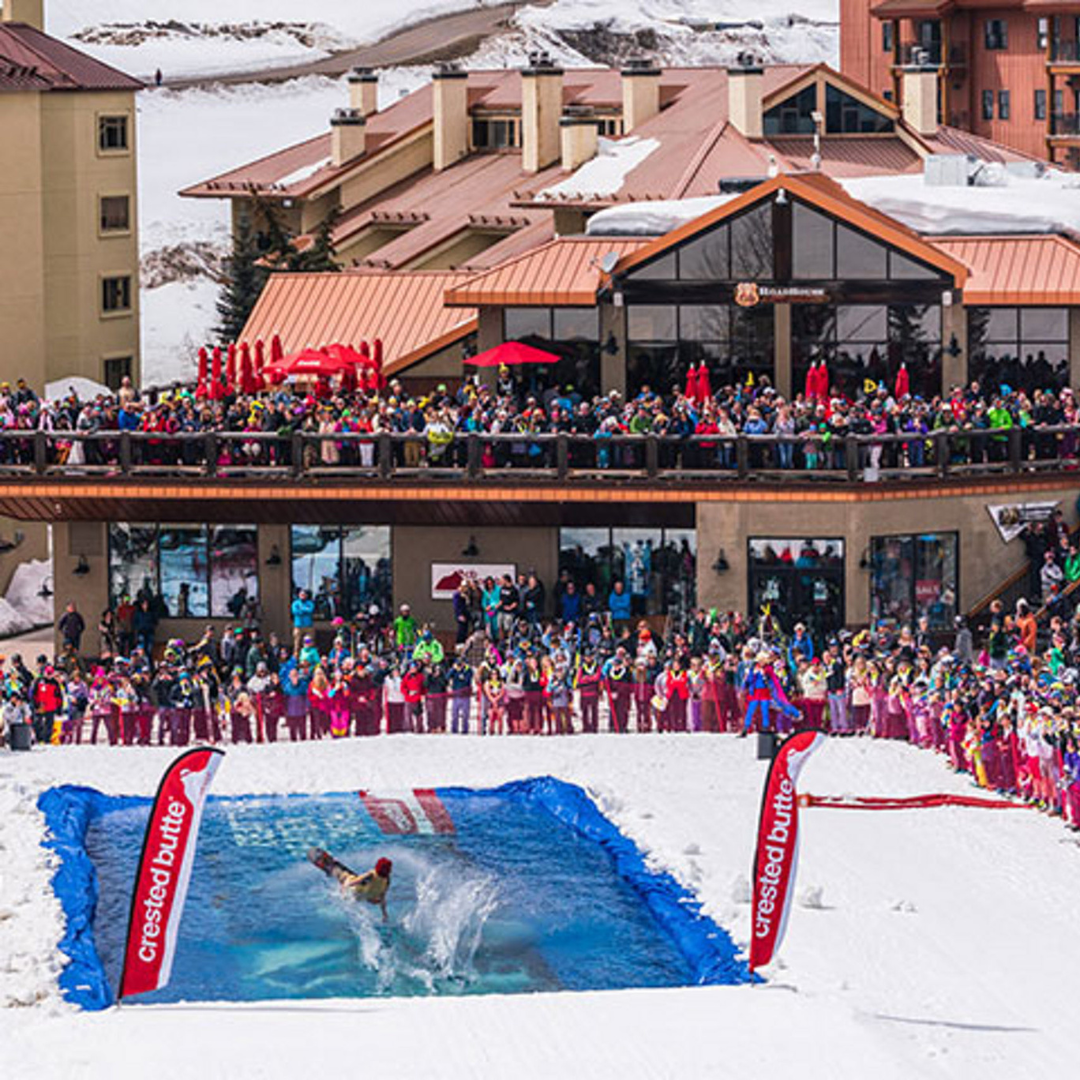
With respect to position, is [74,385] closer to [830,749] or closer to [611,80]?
[611,80]

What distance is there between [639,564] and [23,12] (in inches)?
1469

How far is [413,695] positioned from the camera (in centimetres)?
4625

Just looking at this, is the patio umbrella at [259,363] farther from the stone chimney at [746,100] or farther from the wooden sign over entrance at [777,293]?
the stone chimney at [746,100]

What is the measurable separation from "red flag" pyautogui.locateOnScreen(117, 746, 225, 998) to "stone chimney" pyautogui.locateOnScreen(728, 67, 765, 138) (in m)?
42.2

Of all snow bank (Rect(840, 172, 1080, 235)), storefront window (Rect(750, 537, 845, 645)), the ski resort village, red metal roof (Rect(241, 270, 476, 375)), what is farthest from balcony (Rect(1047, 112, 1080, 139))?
storefront window (Rect(750, 537, 845, 645))

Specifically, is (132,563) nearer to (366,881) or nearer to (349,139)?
(366,881)

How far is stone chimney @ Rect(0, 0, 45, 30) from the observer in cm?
8062

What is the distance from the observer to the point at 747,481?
50.0 meters

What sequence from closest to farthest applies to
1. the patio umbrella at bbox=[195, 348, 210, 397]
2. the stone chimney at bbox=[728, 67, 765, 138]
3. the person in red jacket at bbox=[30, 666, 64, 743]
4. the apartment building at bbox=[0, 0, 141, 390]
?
the person in red jacket at bbox=[30, 666, 64, 743] < the patio umbrella at bbox=[195, 348, 210, 397] < the stone chimney at bbox=[728, 67, 765, 138] < the apartment building at bbox=[0, 0, 141, 390]

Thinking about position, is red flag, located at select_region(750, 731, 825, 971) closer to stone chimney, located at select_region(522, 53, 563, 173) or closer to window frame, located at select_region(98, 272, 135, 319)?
stone chimney, located at select_region(522, 53, 563, 173)

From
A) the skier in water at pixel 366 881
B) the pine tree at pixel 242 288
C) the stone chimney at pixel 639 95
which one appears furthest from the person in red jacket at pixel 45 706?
the pine tree at pixel 242 288

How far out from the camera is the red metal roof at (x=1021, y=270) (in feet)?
176

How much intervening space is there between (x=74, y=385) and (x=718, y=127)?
17.8m

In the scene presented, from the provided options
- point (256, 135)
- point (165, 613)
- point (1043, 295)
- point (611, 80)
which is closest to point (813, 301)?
point (1043, 295)
